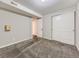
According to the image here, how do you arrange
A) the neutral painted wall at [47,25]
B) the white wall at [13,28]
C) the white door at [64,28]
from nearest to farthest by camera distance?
the white wall at [13,28] → the white door at [64,28] → the neutral painted wall at [47,25]

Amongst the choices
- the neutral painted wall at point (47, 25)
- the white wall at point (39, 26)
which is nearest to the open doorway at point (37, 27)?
the white wall at point (39, 26)

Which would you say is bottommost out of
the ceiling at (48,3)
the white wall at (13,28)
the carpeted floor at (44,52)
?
the carpeted floor at (44,52)

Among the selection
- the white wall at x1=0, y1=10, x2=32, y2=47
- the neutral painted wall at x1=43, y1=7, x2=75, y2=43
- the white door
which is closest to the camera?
the white wall at x1=0, y1=10, x2=32, y2=47

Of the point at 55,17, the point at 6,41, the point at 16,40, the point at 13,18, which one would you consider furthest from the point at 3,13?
the point at 55,17

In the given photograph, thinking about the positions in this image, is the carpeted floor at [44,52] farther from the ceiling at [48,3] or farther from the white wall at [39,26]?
the white wall at [39,26]

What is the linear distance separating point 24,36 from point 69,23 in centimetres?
309

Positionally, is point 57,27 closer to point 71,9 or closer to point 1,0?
point 71,9

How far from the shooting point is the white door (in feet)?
11.6

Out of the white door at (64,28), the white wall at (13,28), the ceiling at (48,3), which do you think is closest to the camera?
the ceiling at (48,3)

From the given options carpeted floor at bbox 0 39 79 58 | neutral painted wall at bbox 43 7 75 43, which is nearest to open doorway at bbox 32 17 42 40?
neutral painted wall at bbox 43 7 75 43

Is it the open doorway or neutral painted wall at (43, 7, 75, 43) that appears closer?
neutral painted wall at (43, 7, 75, 43)

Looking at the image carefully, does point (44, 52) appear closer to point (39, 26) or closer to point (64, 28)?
point (64, 28)

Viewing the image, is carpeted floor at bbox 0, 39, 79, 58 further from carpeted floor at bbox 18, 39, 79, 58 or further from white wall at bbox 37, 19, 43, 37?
white wall at bbox 37, 19, 43, 37

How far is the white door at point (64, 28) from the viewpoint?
3537 millimetres
